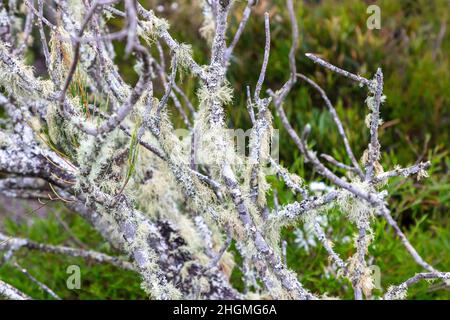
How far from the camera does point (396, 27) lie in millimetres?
4961

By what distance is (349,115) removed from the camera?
377cm

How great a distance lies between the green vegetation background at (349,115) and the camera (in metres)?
2.77

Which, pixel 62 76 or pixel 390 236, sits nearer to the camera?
pixel 62 76

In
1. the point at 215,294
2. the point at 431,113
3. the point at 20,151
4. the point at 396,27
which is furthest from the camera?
the point at 396,27

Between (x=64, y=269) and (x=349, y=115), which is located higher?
(x=349, y=115)

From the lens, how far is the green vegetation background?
277cm

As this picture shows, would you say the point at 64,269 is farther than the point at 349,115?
No

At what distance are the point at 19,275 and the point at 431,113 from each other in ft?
8.73
